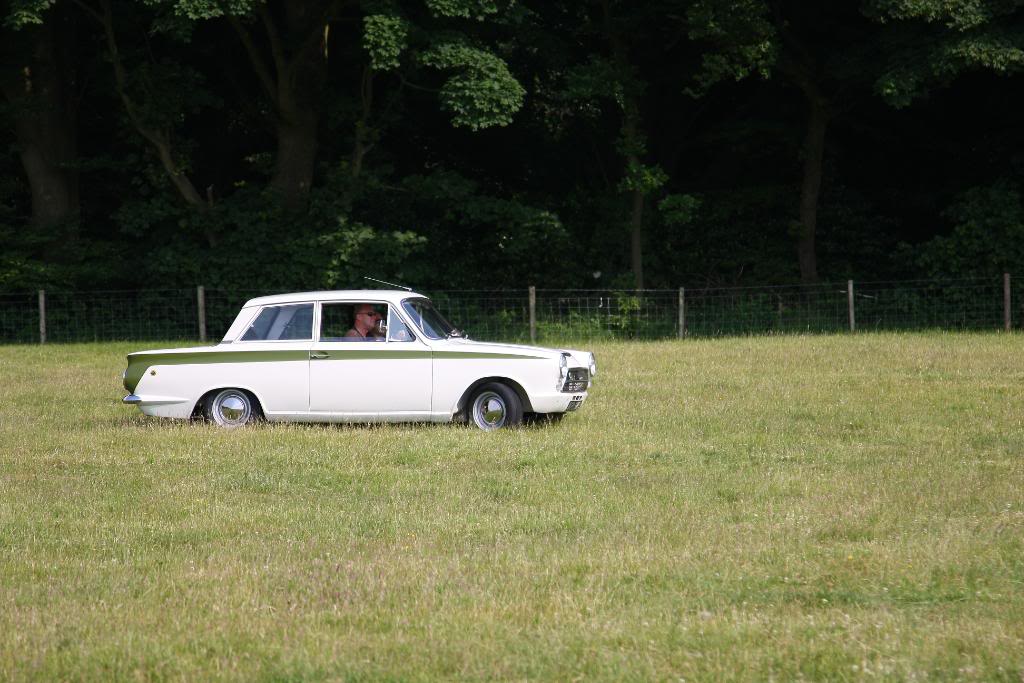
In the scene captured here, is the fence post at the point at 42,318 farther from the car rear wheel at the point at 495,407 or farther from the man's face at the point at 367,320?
the car rear wheel at the point at 495,407

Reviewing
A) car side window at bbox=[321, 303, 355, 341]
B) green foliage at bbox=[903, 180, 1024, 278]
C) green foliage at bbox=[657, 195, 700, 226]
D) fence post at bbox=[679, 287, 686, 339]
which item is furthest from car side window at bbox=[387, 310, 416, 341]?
green foliage at bbox=[903, 180, 1024, 278]

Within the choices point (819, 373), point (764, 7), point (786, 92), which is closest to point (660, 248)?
point (786, 92)

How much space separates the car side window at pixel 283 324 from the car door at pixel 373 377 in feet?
1.10

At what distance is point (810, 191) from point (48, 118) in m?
19.2

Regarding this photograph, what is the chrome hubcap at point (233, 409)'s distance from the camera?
564 inches

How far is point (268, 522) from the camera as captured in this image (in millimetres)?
9188

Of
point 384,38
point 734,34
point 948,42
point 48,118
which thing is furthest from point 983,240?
point 48,118

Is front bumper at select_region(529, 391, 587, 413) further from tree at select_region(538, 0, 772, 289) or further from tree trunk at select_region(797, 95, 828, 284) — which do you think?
tree trunk at select_region(797, 95, 828, 284)

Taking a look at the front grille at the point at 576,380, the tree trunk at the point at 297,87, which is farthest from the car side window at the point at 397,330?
the tree trunk at the point at 297,87

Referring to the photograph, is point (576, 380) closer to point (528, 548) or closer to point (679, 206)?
point (528, 548)

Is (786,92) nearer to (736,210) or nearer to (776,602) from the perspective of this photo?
(736,210)

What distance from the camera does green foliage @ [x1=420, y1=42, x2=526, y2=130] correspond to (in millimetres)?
28156

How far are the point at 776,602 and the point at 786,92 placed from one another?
2935 centimetres

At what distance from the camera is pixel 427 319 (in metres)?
14.5
